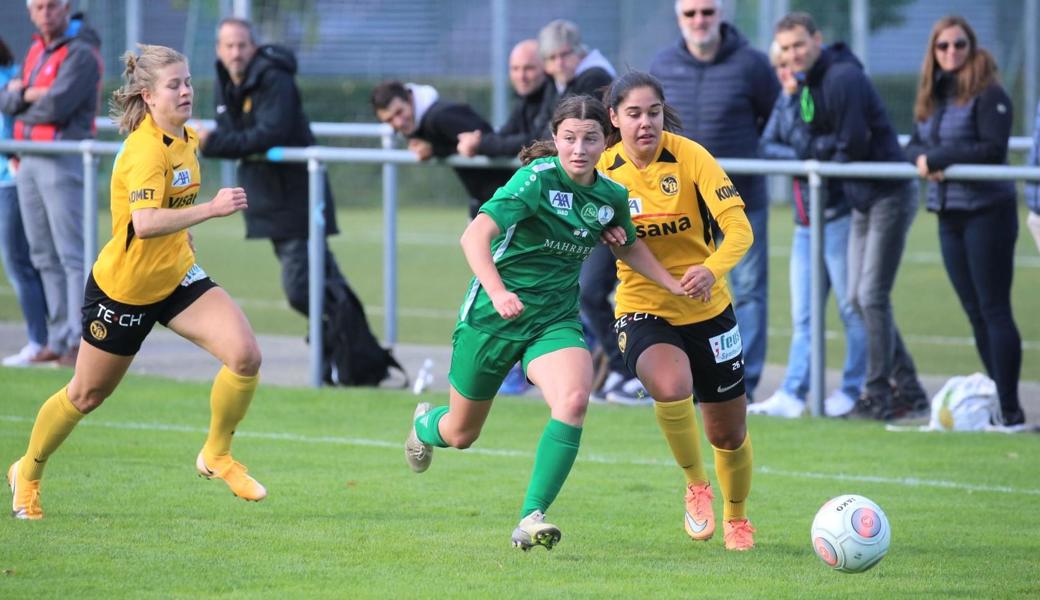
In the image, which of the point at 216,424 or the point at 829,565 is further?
the point at 216,424

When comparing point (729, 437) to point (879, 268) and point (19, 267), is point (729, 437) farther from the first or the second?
point (19, 267)

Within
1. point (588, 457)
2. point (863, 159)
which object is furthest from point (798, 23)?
point (588, 457)

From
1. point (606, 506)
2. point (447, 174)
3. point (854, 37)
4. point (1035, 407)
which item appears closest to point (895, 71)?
point (854, 37)

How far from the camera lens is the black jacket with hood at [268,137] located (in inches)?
404

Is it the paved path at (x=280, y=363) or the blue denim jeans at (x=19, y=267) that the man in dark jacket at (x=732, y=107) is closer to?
the paved path at (x=280, y=363)

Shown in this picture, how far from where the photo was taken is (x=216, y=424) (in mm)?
6750

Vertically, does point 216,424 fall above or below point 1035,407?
above

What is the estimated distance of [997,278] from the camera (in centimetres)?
885

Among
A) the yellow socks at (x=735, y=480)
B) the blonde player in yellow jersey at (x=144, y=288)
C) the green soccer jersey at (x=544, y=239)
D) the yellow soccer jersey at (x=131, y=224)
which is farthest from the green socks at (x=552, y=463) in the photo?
the yellow soccer jersey at (x=131, y=224)

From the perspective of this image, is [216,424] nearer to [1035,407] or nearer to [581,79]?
[581,79]

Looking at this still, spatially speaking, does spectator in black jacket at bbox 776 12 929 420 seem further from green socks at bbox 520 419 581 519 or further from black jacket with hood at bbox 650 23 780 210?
green socks at bbox 520 419 581 519

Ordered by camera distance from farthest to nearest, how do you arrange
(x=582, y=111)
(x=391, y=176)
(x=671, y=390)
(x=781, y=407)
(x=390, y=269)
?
(x=391, y=176)
(x=390, y=269)
(x=781, y=407)
(x=671, y=390)
(x=582, y=111)

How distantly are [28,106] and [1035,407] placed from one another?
6.84 m

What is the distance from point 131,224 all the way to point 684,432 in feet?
7.79
